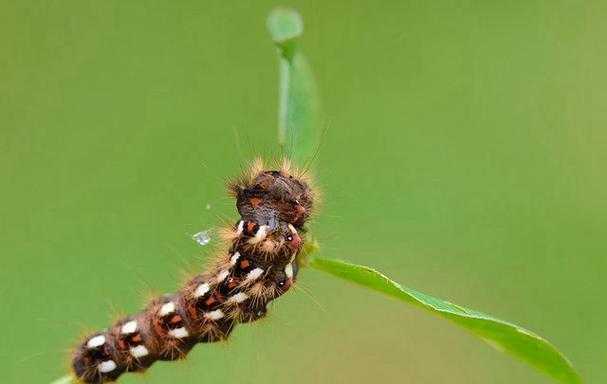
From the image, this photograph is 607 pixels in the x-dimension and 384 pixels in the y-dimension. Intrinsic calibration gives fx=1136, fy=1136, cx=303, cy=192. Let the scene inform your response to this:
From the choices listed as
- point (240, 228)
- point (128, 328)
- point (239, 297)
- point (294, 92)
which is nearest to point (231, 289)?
point (239, 297)

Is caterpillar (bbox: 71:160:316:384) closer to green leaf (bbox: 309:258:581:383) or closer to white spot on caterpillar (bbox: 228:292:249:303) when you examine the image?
white spot on caterpillar (bbox: 228:292:249:303)

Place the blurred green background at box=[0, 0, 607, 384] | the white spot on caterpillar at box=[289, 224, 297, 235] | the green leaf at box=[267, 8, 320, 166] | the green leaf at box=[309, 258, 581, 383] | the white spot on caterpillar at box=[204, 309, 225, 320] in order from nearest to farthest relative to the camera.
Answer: the green leaf at box=[309, 258, 581, 383], the green leaf at box=[267, 8, 320, 166], the white spot on caterpillar at box=[289, 224, 297, 235], the white spot on caterpillar at box=[204, 309, 225, 320], the blurred green background at box=[0, 0, 607, 384]

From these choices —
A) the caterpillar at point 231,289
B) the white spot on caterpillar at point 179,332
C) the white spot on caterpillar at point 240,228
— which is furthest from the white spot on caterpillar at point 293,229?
the white spot on caterpillar at point 179,332

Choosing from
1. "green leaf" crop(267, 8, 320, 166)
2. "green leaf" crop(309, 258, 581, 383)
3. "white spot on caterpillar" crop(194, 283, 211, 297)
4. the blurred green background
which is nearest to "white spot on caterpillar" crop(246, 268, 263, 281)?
"white spot on caterpillar" crop(194, 283, 211, 297)

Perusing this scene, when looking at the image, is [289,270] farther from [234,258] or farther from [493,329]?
[493,329]

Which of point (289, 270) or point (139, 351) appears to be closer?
point (289, 270)

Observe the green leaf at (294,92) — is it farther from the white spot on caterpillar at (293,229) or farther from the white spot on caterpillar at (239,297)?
the white spot on caterpillar at (239,297)
